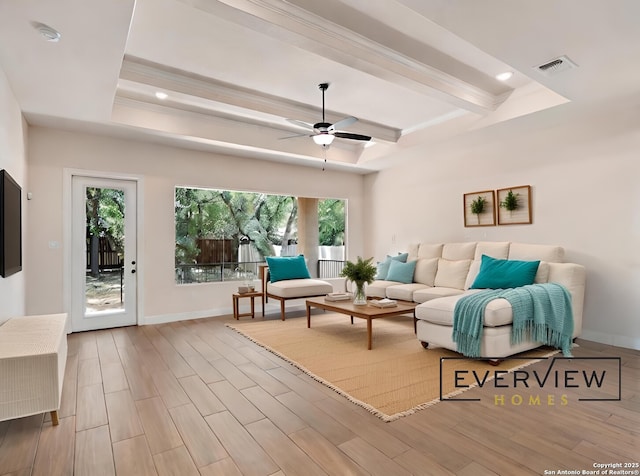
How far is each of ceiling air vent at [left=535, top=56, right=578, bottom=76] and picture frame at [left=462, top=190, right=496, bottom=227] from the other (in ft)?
7.78

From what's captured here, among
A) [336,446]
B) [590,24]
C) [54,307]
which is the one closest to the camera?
[336,446]

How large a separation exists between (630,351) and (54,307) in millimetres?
6496

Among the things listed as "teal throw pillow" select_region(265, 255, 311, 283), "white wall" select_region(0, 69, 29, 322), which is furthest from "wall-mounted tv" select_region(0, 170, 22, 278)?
"teal throw pillow" select_region(265, 255, 311, 283)

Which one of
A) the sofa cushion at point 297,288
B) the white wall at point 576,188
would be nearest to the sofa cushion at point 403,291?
the sofa cushion at point 297,288

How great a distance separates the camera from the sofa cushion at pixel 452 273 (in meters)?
5.04

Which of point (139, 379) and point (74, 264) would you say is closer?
point (139, 379)

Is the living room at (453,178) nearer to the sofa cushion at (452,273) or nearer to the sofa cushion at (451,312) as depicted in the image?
the sofa cushion at (452,273)

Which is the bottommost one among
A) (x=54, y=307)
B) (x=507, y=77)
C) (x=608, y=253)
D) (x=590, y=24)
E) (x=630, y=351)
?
(x=630, y=351)

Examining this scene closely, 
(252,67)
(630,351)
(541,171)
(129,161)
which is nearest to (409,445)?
(630,351)

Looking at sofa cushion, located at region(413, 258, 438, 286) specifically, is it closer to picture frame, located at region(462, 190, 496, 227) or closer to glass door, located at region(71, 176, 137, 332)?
picture frame, located at region(462, 190, 496, 227)

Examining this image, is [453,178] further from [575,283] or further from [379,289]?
[575,283]

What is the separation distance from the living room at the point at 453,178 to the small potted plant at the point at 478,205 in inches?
7.1

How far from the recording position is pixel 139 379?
10.0ft

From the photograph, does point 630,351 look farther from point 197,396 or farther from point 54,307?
point 54,307
